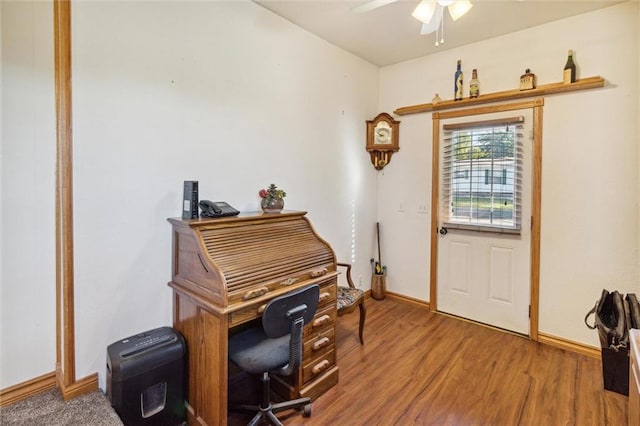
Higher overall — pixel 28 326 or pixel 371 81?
pixel 371 81

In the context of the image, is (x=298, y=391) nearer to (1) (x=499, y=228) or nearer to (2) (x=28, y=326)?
Result: (2) (x=28, y=326)

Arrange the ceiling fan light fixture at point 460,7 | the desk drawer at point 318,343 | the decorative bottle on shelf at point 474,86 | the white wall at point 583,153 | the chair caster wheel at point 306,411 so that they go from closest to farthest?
the ceiling fan light fixture at point 460,7 < the chair caster wheel at point 306,411 < the desk drawer at point 318,343 < the white wall at point 583,153 < the decorative bottle on shelf at point 474,86

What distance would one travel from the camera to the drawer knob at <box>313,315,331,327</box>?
2.15 meters

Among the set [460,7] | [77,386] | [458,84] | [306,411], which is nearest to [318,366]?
[306,411]

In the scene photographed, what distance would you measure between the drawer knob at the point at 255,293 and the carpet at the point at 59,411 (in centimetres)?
83

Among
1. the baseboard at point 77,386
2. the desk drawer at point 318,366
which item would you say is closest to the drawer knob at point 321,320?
the desk drawer at point 318,366

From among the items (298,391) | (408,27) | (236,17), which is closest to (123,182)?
(236,17)

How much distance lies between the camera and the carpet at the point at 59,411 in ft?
5.18

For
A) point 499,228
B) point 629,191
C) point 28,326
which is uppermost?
point 629,191

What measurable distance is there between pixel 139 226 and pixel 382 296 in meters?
2.85

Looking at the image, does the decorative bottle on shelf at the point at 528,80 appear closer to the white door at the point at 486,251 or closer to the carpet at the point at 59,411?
the white door at the point at 486,251

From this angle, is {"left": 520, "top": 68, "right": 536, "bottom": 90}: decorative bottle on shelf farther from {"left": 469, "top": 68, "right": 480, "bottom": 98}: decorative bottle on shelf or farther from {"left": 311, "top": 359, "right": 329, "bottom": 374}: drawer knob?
{"left": 311, "top": 359, "right": 329, "bottom": 374}: drawer knob

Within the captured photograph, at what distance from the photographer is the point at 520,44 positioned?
9.86ft

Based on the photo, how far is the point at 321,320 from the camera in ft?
7.16
